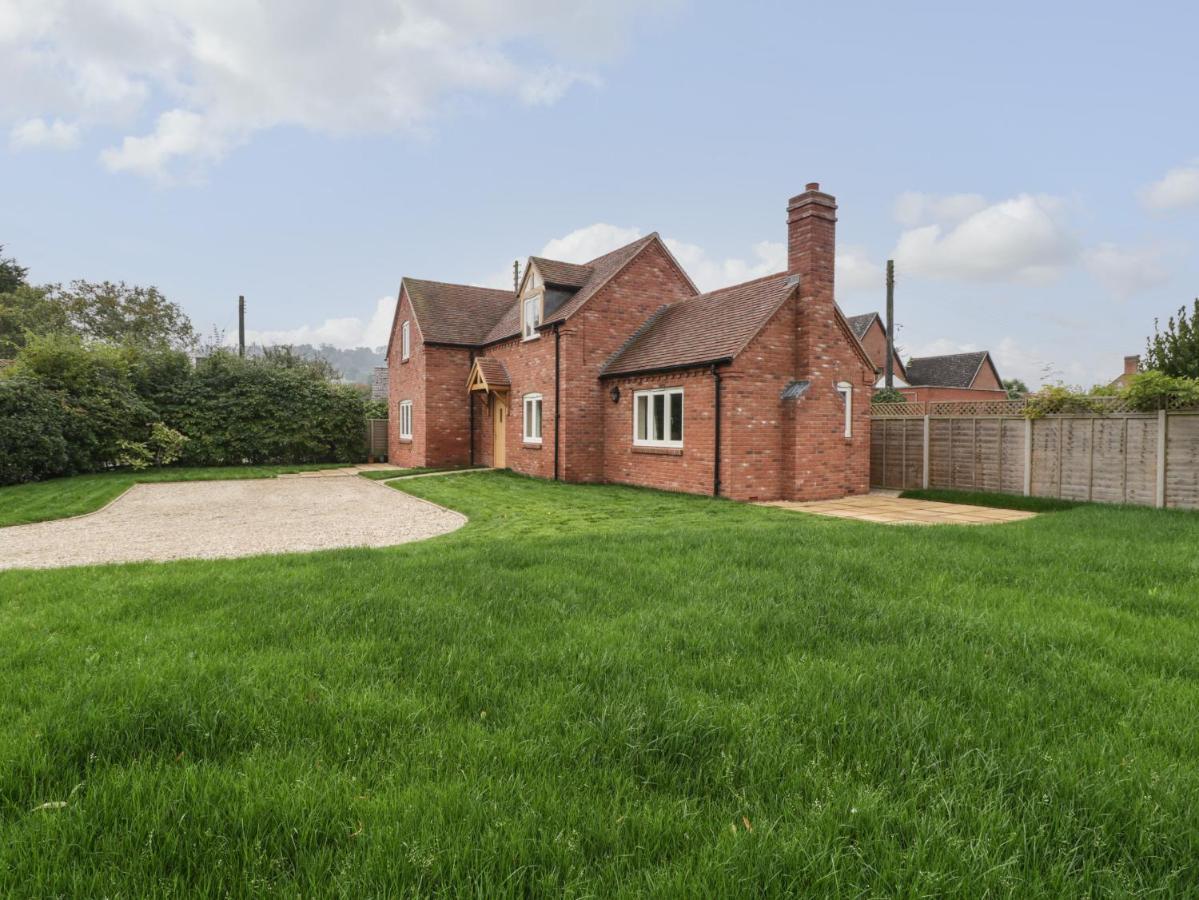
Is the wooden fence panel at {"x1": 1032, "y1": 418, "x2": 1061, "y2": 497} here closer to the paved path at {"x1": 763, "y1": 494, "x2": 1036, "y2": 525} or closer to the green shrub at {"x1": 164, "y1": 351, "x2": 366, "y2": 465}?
the paved path at {"x1": 763, "y1": 494, "x2": 1036, "y2": 525}

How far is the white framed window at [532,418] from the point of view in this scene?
1970cm

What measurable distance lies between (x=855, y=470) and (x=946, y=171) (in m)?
7.08

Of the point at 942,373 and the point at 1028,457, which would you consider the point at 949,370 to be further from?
the point at 1028,457

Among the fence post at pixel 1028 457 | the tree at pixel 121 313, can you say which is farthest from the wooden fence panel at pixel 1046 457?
the tree at pixel 121 313

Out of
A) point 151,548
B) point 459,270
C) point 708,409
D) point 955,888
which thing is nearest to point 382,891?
point 955,888

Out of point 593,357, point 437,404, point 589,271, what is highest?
point 589,271

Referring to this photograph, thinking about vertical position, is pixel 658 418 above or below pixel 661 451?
above

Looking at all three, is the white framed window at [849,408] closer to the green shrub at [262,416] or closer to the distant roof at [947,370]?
the green shrub at [262,416]

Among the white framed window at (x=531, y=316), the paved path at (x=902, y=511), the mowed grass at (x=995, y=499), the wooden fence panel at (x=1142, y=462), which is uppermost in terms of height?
the white framed window at (x=531, y=316)

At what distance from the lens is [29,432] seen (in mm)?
17859

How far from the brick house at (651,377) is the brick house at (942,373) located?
29988 mm

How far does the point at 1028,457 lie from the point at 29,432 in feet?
84.3

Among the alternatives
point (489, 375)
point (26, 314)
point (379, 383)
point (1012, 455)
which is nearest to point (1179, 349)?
point (1012, 455)

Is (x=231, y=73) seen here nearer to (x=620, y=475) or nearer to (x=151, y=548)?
(x=151, y=548)
